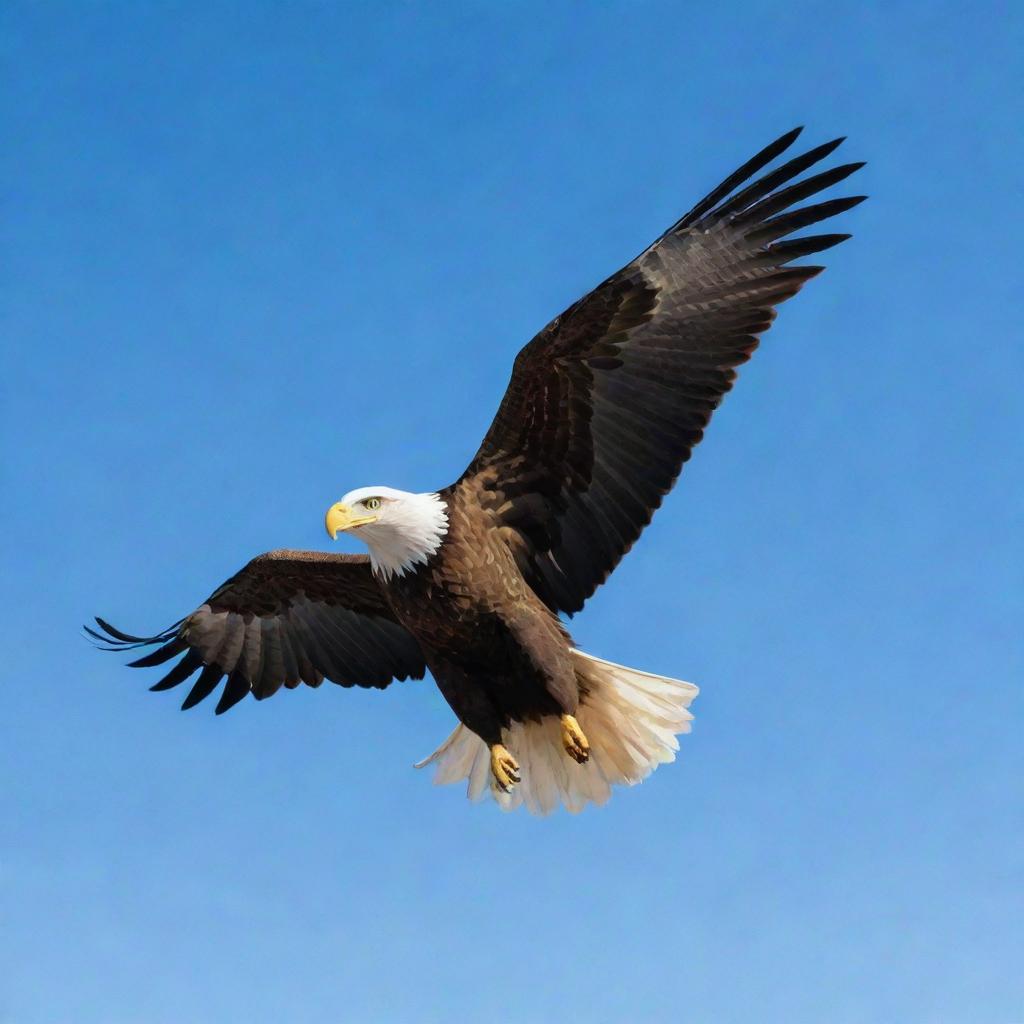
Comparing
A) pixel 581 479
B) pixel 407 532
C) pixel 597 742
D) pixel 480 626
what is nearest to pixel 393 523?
pixel 407 532

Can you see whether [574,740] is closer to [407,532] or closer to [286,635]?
[407,532]

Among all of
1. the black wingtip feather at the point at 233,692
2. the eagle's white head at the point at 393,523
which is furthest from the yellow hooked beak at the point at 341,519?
the black wingtip feather at the point at 233,692

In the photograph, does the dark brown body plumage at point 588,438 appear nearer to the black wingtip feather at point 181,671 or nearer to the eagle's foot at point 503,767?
the eagle's foot at point 503,767

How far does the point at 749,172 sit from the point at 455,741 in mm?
3746

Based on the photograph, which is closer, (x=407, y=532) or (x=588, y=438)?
(x=407, y=532)

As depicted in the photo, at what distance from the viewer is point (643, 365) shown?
9109 mm

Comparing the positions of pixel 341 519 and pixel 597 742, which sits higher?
pixel 341 519

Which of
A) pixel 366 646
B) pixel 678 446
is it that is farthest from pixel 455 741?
pixel 678 446

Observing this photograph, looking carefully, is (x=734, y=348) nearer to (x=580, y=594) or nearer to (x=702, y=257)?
(x=702, y=257)

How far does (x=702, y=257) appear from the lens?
9.14 metres

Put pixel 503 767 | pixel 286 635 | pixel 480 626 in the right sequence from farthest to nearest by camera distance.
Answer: pixel 286 635, pixel 503 767, pixel 480 626

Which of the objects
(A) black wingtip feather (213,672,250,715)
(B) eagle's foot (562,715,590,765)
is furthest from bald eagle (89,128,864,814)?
(A) black wingtip feather (213,672,250,715)

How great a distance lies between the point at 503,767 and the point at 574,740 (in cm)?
45

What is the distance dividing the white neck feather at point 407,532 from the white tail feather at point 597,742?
3.44ft
